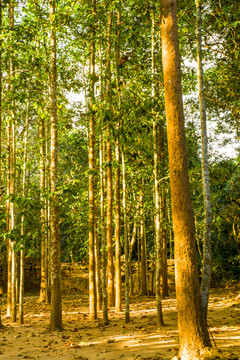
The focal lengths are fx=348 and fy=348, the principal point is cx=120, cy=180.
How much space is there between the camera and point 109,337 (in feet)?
22.7

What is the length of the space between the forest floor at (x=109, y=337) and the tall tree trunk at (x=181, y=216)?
0.41 metres

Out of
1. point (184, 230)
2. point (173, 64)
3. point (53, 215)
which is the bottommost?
point (184, 230)

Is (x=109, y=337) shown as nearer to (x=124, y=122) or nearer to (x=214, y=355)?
(x=214, y=355)

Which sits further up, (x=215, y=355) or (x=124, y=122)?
(x=124, y=122)

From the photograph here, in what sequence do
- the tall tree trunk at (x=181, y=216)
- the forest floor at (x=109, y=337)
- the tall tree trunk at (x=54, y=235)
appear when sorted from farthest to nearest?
the tall tree trunk at (x=54, y=235) < the forest floor at (x=109, y=337) < the tall tree trunk at (x=181, y=216)

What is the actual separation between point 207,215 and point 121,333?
3.55 metres

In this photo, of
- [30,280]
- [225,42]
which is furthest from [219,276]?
[225,42]

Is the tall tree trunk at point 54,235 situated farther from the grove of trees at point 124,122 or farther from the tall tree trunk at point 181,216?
the tall tree trunk at point 181,216

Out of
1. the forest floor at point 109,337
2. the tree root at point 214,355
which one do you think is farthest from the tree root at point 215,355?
the forest floor at point 109,337

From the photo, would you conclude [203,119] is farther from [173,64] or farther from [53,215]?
[53,215]

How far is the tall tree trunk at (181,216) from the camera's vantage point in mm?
4438

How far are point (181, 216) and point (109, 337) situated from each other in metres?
3.64

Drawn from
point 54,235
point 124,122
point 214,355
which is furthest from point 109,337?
point 124,122

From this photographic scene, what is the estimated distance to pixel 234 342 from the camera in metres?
5.64
